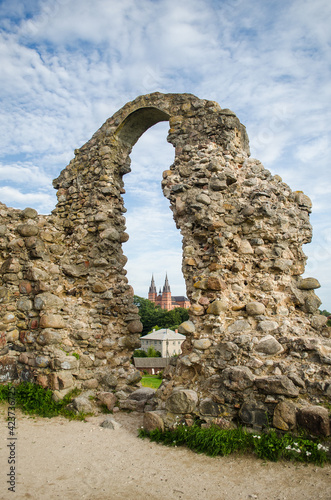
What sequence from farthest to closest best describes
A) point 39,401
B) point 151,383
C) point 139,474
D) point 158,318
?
point 158,318 < point 151,383 < point 39,401 < point 139,474

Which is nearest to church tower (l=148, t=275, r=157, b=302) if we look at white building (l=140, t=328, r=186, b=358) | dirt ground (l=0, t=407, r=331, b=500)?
white building (l=140, t=328, r=186, b=358)

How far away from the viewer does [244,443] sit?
355 cm

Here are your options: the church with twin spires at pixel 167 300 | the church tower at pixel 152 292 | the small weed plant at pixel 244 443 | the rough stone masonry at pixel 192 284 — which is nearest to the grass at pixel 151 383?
the rough stone masonry at pixel 192 284

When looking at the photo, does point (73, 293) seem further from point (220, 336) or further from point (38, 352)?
point (220, 336)

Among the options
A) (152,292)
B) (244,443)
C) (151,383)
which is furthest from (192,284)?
(152,292)

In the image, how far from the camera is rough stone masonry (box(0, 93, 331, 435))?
3984 mm

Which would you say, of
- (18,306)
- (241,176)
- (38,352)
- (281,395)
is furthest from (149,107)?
(281,395)

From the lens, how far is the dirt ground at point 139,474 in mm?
2938

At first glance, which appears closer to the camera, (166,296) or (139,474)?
(139,474)

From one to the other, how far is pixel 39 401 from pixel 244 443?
3.42m

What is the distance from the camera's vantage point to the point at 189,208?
214 inches

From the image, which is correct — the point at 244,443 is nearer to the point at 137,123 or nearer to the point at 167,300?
the point at 137,123

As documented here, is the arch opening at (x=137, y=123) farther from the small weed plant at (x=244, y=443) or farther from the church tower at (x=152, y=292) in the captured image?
the church tower at (x=152, y=292)

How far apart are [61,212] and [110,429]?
15.0 feet
